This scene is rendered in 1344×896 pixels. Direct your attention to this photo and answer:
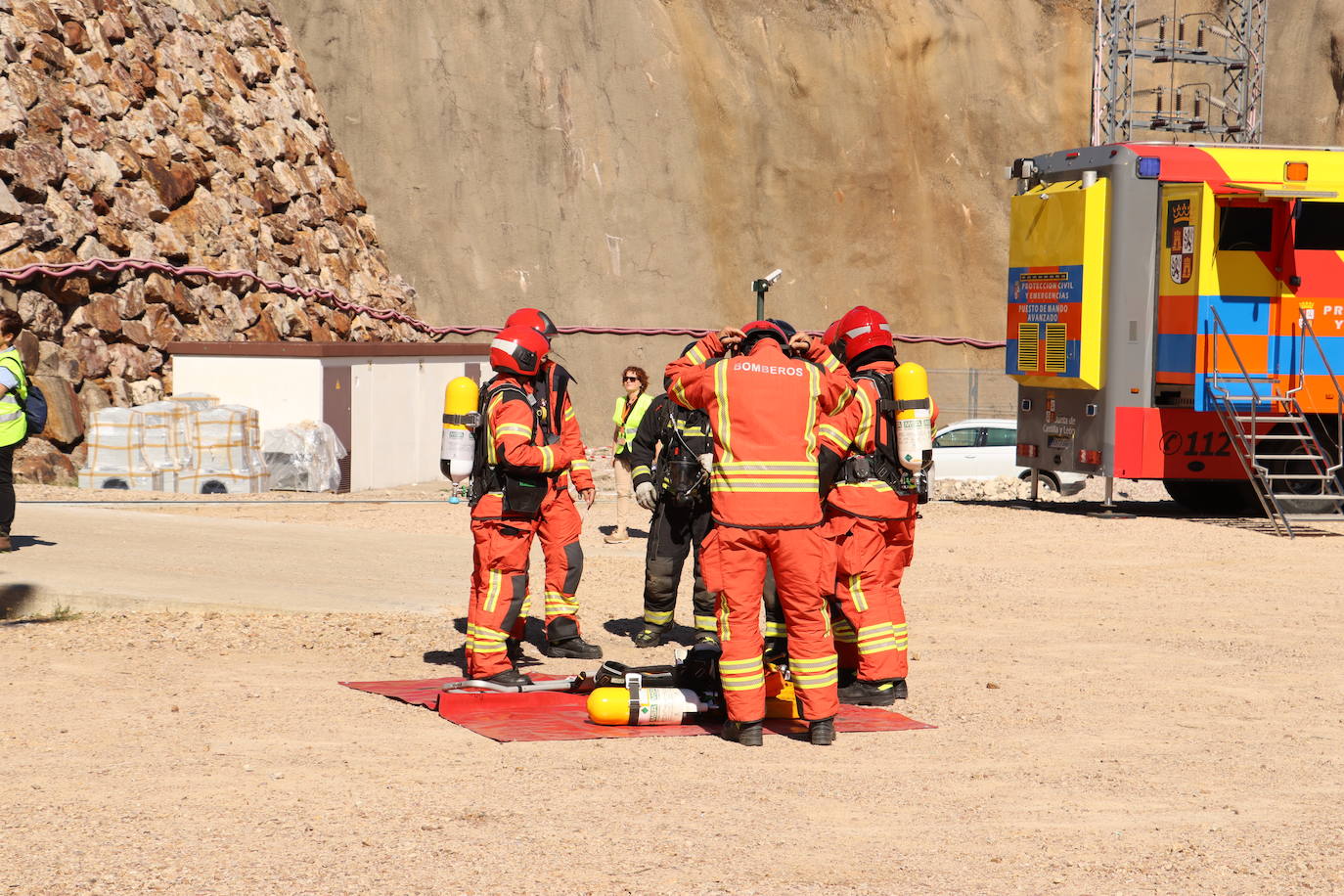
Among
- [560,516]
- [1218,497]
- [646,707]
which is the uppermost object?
[560,516]

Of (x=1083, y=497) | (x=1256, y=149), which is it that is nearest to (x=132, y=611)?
(x=1256, y=149)

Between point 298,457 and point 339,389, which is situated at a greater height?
point 339,389

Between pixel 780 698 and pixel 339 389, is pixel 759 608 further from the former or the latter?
pixel 339 389

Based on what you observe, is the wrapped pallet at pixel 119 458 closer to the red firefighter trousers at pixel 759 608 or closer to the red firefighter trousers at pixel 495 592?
the red firefighter trousers at pixel 495 592

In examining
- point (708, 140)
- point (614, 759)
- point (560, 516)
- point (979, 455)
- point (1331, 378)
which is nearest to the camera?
point (614, 759)

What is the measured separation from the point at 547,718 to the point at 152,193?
1961cm

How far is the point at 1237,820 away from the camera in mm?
6340

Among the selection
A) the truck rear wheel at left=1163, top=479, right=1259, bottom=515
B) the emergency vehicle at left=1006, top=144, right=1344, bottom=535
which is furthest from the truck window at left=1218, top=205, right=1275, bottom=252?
the truck rear wheel at left=1163, top=479, right=1259, bottom=515

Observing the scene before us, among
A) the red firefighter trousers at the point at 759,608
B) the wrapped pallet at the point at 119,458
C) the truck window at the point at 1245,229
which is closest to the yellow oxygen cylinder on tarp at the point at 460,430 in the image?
the red firefighter trousers at the point at 759,608

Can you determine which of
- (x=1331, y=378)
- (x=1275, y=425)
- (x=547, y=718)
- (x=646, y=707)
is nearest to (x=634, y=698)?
(x=646, y=707)

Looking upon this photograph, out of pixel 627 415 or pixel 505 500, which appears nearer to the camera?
pixel 505 500

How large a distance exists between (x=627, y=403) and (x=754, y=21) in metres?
26.7

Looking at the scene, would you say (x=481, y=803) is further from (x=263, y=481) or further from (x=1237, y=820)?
(x=263, y=481)

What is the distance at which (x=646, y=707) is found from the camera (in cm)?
793
